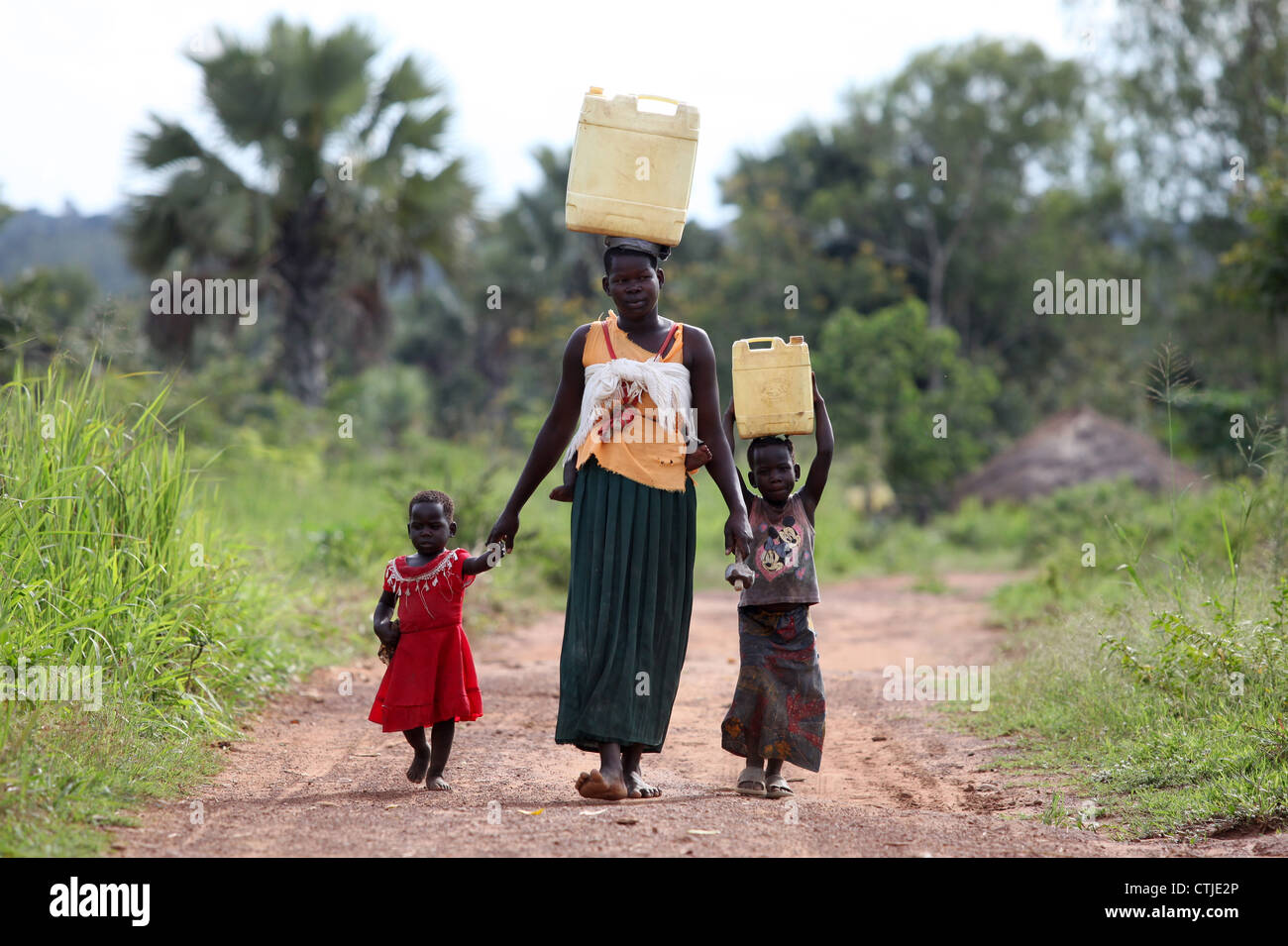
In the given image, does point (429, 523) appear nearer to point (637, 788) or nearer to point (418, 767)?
point (418, 767)

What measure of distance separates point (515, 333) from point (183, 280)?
10.1 m

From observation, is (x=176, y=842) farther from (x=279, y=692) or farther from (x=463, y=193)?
(x=463, y=193)

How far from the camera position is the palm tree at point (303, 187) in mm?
15609

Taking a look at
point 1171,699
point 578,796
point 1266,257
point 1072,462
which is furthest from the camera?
point 1072,462

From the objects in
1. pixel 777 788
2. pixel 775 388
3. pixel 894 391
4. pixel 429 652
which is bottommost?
pixel 777 788

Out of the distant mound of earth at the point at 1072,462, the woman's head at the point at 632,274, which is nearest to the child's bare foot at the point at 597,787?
the woman's head at the point at 632,274

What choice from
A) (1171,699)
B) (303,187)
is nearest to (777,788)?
(1171,699)

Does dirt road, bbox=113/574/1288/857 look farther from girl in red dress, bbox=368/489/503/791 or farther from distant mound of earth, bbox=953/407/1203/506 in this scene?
distant mound of earth, bbox=953/407/1203/506

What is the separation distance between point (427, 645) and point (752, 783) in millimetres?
1301

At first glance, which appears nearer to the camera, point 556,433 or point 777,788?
point 556,433

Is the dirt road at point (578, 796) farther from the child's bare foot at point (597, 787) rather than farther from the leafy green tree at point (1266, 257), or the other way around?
the leafy green tree at point (1266, 257)

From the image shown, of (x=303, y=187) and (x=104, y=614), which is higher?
(x=303, y=187)

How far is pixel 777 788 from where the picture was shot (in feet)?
15.1

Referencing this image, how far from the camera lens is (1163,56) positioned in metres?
22.7
